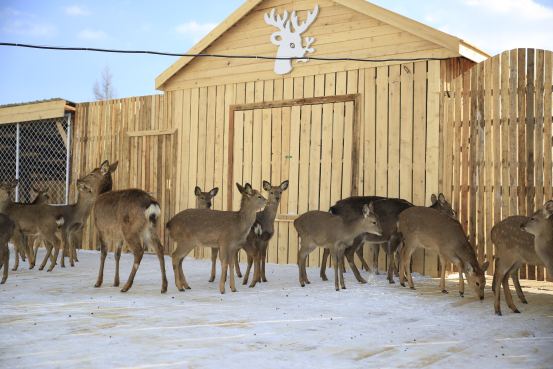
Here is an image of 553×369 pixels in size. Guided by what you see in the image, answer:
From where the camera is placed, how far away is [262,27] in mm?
11477

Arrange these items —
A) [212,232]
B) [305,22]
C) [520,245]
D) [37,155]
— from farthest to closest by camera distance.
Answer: [37,155], [305,22], [212,232], [520,245]

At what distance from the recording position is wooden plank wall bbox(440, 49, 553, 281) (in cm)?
805

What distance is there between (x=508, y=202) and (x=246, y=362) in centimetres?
597

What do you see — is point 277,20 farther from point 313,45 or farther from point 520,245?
point 520,245

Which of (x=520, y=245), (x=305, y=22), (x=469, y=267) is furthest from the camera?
(x=305, y=22)

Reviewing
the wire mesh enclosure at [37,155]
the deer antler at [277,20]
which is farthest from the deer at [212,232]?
the wire mesh enclosure at [37,155]

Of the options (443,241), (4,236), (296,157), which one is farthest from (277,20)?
(4,236)

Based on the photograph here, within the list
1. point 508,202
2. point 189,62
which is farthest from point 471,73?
point 189,62

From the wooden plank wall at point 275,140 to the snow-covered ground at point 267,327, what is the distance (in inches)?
101

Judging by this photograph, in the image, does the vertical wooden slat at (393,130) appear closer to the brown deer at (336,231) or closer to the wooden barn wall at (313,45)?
the wooden barn wall at (313,45)

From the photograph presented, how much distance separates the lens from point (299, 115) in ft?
35.5

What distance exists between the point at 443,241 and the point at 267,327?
3.45 metres

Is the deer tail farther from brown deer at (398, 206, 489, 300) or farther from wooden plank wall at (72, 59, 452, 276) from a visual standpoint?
wooden plank wall at (72, 59, 452, 276)

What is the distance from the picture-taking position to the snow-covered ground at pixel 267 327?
397 cm
